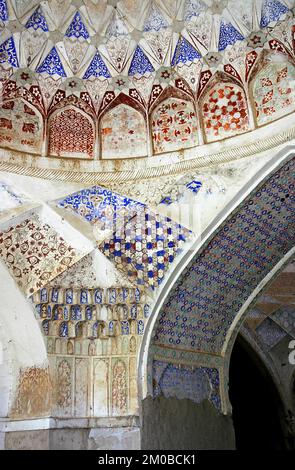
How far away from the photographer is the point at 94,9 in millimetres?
6613

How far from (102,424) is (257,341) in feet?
13.6

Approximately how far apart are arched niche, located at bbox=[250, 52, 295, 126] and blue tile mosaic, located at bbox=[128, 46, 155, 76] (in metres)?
1.08

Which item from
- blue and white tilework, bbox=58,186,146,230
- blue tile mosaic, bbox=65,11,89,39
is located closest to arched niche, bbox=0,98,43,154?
blue and white tilework, bbox=58,186,146,230

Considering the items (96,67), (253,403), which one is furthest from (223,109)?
(253,403)

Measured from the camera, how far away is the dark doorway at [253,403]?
33.1ft

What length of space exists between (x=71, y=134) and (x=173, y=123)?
1.05 meters

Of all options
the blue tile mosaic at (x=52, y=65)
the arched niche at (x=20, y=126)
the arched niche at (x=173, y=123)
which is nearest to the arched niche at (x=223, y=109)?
the arched niche at (x=173, y=123)

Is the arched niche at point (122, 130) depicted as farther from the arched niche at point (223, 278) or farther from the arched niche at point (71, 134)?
the arched niche at point (223, 278)

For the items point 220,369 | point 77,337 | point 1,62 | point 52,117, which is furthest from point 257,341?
point 1,62

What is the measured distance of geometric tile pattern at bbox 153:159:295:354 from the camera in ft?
20.8

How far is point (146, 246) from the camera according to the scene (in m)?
6.50

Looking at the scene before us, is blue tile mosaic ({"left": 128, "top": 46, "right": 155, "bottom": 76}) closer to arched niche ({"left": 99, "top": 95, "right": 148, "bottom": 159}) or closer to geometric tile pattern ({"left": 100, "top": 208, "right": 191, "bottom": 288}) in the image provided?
arched niche ({"left": 99, "top": 95, "right": 148, "bottom": 159})

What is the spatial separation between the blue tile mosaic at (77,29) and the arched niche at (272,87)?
174cm
